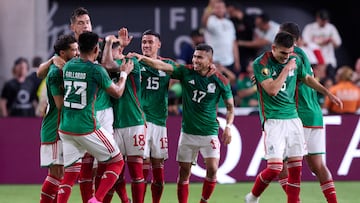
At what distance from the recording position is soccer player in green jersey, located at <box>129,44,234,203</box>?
11.9 metres

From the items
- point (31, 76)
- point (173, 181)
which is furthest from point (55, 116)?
point (31, 76)

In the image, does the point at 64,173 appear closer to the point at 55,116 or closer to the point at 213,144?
the point at 55,116

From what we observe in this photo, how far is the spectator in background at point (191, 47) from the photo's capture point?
18266 mm

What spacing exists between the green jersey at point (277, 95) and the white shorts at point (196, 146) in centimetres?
78

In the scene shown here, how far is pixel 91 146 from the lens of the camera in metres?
10.7

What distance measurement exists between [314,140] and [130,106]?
2207 mm

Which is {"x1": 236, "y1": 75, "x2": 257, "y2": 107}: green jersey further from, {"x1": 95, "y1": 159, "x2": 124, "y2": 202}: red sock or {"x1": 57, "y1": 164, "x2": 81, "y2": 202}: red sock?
{"x1": 95, "y1": 159, "x2": 124, "y2": 202}: red sock

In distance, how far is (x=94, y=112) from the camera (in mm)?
10727

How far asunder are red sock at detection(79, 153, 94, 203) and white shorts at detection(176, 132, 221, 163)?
1.12 meters

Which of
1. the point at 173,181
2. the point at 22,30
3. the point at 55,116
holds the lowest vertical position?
the point at 173,181

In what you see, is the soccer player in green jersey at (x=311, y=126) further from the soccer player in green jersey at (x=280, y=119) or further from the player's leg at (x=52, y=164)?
the player's leg at (x=52, y=164)

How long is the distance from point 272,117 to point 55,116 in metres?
2.44

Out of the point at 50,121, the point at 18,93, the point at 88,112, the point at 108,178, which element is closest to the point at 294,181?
the point at 108,178

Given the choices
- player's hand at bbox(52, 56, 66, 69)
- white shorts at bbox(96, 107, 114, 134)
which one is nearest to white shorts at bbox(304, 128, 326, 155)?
white shorts at bbox(96, 107, 114, 134)
